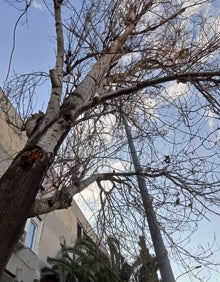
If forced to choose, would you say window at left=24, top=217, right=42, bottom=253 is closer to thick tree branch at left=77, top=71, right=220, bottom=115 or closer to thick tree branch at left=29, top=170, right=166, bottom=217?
thick tree branch at left=29, top=170, right=166, bottom=217

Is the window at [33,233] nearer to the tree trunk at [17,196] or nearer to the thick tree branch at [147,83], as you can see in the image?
the thick tree branch at [147,83]

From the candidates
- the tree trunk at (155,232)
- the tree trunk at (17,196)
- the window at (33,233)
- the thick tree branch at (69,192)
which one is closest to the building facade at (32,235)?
the window at (33,233)

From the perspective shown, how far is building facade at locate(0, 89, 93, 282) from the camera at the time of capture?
928 centimetres

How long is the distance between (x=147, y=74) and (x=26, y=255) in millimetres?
6668

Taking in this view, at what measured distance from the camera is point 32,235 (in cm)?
1113

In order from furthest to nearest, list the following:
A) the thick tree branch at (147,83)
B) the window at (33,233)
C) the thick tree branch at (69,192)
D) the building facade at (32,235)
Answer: the window at (33,233), the building facade at (32,235), the thick tree branch at (147,83), the thick tree branch at (69,192)

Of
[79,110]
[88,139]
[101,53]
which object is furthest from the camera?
[88,139]

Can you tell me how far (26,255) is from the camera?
10.1 meters

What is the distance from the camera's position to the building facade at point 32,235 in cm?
928

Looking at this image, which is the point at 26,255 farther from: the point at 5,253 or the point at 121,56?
the point at 5,253

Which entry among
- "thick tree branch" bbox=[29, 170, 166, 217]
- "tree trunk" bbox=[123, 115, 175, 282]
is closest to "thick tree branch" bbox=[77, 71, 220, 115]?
"thick tree branch" bbox=[29, 170, 166, 217]

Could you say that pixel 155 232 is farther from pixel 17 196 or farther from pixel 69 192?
pixel 17 196

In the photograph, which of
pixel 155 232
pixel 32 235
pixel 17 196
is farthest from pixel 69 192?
pixel 32 235

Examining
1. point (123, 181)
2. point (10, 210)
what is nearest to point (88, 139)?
point (123, 181)
